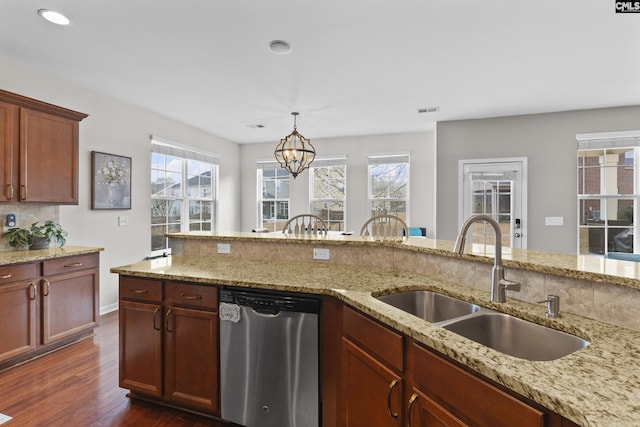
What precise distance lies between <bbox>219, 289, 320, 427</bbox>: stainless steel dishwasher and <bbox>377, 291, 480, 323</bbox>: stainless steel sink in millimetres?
419

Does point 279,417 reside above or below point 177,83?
below

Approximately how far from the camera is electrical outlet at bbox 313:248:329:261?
7.89ft

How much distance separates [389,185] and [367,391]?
15.8 feet

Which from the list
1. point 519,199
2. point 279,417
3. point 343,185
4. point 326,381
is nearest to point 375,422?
point 326,381

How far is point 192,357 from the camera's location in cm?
195

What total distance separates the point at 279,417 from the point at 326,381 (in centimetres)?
36

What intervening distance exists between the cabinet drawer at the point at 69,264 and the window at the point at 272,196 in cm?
379

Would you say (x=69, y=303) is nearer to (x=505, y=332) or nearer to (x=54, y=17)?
(x=54, y=17)

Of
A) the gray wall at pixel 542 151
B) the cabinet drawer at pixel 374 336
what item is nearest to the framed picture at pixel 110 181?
the cabinet drawer at pixel 374 336

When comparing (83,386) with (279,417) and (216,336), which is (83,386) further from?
(279,417)

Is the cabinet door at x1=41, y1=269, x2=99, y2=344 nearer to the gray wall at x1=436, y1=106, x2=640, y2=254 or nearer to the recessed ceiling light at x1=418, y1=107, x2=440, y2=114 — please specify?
the recessed ceiling light at x1=418, y1=107, x2=440, y2=114

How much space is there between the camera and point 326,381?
5.59ft

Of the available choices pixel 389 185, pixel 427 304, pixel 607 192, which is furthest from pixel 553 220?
pixel 427 304

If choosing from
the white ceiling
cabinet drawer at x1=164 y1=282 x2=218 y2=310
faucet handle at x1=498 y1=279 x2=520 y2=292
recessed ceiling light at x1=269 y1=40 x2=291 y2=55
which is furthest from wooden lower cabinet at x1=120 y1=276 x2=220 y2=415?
recessed ceiling light at x1=269 y1=40 x2=291 y2=55
